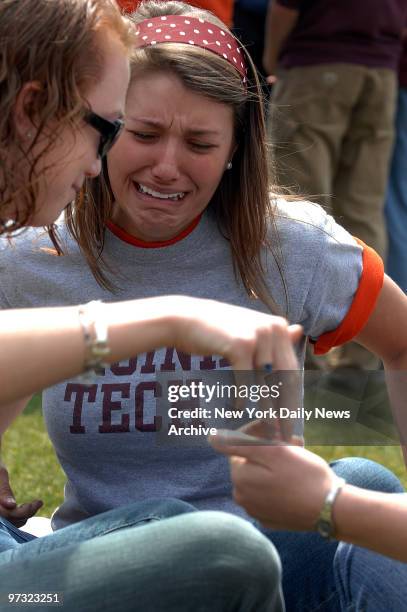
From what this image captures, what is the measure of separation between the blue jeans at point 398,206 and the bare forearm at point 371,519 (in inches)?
144

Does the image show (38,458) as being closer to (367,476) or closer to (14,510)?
(14,510)

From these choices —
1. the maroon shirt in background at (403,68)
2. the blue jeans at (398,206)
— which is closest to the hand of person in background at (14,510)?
the blue jeans at (398,206)

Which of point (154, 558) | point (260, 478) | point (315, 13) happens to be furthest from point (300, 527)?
point (315, 13)

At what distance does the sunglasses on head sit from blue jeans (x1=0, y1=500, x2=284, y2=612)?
2.22ft

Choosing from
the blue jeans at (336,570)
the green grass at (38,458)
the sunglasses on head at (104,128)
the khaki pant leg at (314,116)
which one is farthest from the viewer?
the khaki pant leg at (314,116)

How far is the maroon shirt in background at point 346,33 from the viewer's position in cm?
498

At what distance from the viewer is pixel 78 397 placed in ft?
8.18

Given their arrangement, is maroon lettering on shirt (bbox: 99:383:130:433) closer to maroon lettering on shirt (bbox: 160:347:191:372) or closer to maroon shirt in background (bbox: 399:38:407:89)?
maroon lettering on shirt (bbox: 160:347:191:372)

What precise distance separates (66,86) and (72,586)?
84cm

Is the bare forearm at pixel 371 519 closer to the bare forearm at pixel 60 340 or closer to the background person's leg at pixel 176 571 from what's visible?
the background person's leg at pixel 176 571

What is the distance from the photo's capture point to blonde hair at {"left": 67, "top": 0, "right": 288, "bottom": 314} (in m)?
2.50

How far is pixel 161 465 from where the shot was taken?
2484 millimetres

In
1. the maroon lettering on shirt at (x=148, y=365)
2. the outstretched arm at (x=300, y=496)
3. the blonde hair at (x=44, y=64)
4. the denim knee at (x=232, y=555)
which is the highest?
the blonde hair at (x=44, y=64)

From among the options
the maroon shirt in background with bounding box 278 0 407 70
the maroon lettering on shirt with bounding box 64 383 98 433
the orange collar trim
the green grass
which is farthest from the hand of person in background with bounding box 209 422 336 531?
the maroon shirt in background with bounding box 278 0 407 70
